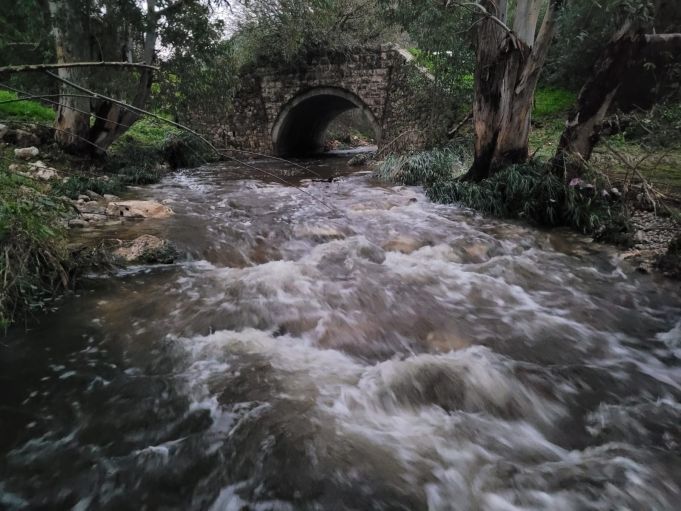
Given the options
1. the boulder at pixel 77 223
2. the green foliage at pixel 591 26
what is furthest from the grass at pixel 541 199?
the boulder at pixel 77 223

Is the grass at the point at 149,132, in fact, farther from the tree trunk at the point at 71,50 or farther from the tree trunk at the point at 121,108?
the tree trunk at the point at 71,50

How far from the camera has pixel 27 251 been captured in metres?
3.28

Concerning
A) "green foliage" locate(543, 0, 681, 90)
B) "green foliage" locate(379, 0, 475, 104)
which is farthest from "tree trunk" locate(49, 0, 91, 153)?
"green foliage" locate(543, 0, 681, 90)

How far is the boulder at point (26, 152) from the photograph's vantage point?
838 centimetres

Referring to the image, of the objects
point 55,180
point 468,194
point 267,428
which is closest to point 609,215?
point 468,194

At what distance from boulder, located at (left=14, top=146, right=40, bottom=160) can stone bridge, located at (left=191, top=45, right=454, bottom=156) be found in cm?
416

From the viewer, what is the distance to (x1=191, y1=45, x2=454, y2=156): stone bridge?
12.6 m

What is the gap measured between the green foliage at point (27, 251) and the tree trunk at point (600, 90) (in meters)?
6.16

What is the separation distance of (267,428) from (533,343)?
209 cm

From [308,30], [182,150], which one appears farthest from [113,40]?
[308,30]

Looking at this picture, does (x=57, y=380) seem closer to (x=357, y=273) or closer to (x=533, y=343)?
(x=357, y=273)

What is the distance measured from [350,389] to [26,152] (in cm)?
914

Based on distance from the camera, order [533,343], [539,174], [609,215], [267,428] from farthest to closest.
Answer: [539,174], [609,215], [533,343], [267,428]

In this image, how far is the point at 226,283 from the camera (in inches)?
169
